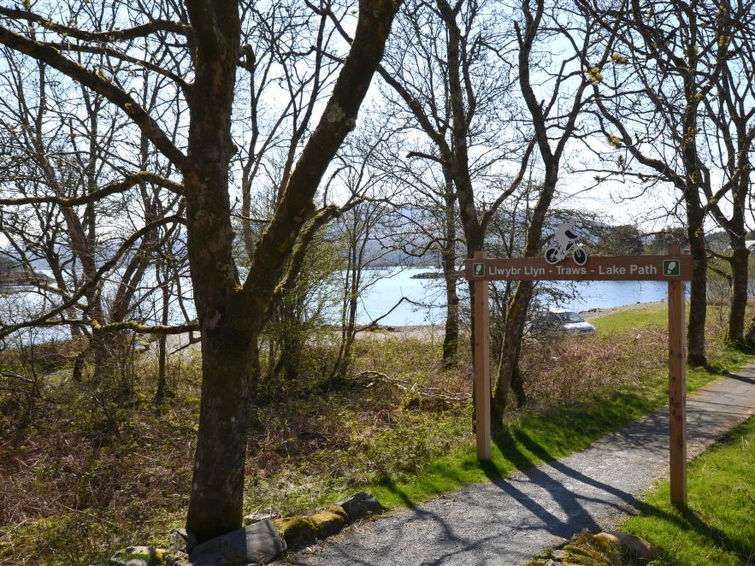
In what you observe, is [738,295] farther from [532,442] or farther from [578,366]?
[532,442]

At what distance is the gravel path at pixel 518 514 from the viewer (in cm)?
548

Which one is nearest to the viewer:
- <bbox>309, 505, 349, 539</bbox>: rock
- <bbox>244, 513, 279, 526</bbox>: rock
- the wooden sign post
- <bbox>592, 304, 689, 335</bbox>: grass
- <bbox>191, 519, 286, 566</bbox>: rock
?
<bbox>191, 519, 286, 566</bbox>: rock

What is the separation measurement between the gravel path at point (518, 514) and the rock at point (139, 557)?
1.11m

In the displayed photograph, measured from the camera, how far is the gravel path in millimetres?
5484

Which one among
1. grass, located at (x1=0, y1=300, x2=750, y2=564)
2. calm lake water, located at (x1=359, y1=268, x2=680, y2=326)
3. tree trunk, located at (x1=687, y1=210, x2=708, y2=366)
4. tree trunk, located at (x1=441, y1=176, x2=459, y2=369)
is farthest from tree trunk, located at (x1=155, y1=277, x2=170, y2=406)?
tree trunk, located at (x1=687, y1=210, x2=708, y2=366)

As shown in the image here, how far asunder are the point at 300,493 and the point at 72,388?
5637mm

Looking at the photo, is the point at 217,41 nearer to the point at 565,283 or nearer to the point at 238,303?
the point at 238,303

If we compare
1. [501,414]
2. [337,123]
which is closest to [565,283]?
[501,414]

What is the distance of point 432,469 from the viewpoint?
7.95 meters

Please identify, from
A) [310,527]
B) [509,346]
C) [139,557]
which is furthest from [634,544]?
[509,346]

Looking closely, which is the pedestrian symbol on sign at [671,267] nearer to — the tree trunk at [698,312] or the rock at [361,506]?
the rock at [361,506]

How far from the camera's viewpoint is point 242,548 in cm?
530

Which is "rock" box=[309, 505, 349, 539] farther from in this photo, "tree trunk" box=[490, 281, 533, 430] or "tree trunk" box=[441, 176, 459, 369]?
"tree trunk" box=[441, 176, 459, 369]

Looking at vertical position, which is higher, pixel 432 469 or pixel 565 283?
pixel 565 283
